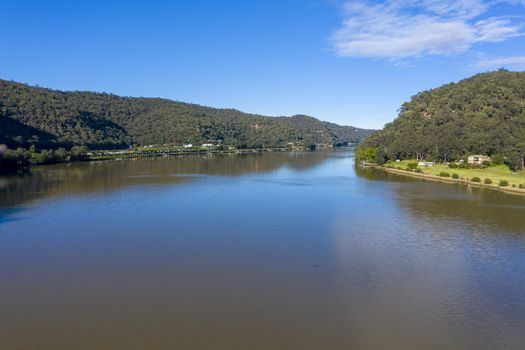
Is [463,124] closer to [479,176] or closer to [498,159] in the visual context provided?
[498,159]

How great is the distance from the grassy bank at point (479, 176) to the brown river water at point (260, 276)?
6784mm

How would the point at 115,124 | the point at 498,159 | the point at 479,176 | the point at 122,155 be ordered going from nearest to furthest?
the point at 479,176, the point at 498,159, the point at 122,155, the point at 115,124

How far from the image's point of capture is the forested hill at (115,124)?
2245 inches

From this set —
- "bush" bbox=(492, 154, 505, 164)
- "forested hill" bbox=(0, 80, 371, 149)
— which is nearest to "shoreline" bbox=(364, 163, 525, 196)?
"bush" bbox=(492, 154, 505, 164)

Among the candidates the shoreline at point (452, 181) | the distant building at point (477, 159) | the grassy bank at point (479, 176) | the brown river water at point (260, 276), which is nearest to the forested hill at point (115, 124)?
the brown river water at point (260, 276)

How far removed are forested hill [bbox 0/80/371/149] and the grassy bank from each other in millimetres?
42121

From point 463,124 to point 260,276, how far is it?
4101cm

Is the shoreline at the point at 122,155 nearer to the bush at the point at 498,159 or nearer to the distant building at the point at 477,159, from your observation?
the distant building at the point at 477,159

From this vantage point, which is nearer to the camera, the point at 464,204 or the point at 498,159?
the point at 464,204

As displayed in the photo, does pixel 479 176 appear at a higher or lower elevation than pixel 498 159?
lower

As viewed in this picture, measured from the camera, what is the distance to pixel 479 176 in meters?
28.8

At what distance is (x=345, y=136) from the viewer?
159375mm

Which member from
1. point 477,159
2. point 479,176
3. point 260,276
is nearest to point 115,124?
point 477,159

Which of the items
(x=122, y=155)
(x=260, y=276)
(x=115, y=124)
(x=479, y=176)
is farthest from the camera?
(x=115, y=124)
